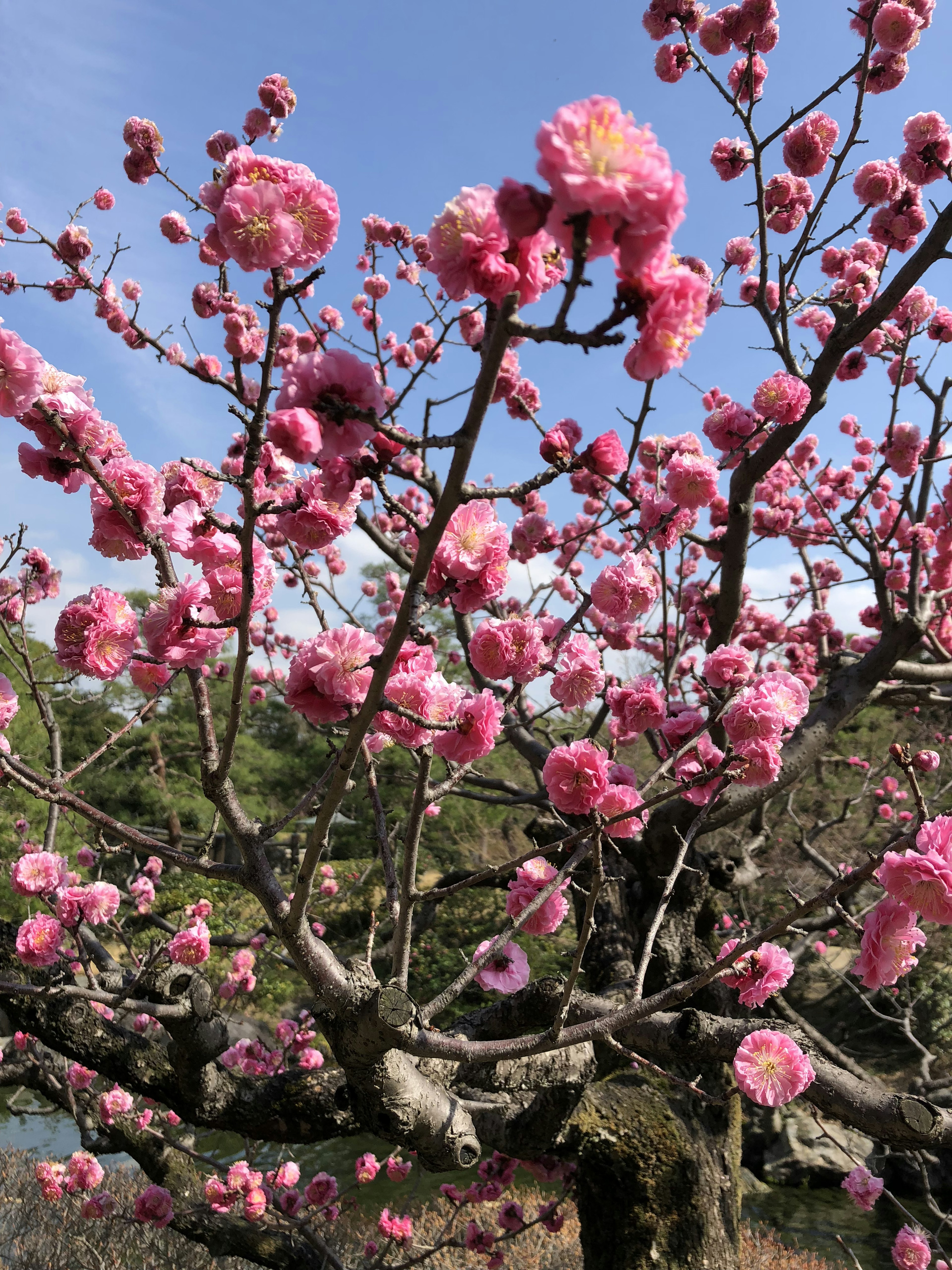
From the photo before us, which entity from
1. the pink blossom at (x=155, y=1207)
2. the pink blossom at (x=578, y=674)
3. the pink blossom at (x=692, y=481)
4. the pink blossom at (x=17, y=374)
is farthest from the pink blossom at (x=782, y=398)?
the pink blossom at (x=155, y=1207)

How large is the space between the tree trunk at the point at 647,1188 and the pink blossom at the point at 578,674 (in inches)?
76.2

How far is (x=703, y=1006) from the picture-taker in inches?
131

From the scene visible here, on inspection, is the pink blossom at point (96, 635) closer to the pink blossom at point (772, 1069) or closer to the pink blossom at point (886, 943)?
the pink blossom at point (886, 943)

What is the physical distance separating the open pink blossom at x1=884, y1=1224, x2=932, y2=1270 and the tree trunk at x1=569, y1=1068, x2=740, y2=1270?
647 millimetres

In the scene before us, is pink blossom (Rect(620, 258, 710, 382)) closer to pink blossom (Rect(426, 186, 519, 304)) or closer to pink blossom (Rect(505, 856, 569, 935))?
pink blossom (Rect(426, 186, 519, 304))

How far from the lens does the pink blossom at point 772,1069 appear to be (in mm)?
1807

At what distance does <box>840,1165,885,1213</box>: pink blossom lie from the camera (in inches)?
122

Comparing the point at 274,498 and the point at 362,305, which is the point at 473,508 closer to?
the point at 274,498

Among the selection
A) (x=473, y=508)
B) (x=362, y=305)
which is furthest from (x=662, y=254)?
(x=362, y=305)

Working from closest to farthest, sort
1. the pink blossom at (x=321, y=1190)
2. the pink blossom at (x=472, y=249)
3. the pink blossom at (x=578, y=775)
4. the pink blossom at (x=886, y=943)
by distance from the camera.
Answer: the pink blossom at (x=472, y=249)
the pink blossom at (x=886, y=943)
the pink blossom at (x=578, y=775)
the pink blossom at (x=321, y=1190)

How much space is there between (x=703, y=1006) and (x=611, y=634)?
6.35 feet

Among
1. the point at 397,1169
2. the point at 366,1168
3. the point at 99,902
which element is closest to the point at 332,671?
the point at 99,902

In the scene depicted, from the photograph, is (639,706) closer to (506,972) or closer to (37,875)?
(506,972)

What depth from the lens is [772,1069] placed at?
1.85 meters
